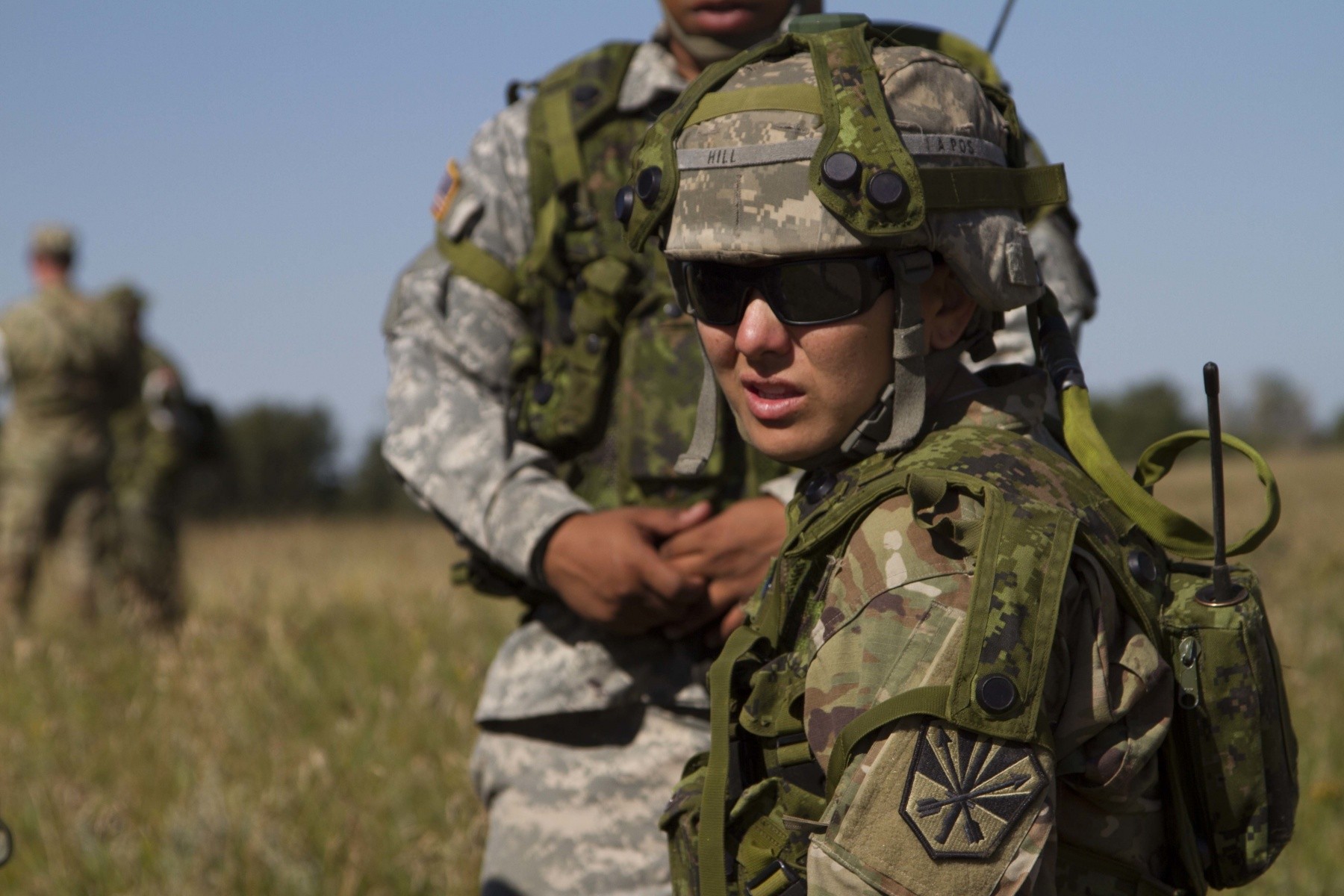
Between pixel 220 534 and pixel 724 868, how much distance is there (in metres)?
18.4

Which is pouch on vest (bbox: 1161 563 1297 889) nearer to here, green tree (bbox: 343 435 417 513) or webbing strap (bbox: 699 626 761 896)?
webbing strap (bbox: 699 626 761 896)

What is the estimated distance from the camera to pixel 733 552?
2512 millimetres

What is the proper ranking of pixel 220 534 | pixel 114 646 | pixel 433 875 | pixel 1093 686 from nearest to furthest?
pixel 1093 686 < pixel 433 875 < pixel 114 646 < pixel 220 534

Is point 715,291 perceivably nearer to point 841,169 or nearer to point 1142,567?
point 841,169

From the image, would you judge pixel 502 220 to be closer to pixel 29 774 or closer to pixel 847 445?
pixel 847 445

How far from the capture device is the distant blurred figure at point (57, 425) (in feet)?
31.9

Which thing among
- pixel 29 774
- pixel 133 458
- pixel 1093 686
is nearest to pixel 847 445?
pixel 1093 686

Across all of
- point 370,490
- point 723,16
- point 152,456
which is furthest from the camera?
point 370,490

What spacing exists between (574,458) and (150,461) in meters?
8.27

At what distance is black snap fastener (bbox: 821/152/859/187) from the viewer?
1.75m

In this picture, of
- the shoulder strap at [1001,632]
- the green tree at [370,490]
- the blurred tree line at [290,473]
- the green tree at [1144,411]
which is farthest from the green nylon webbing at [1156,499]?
the green tree at [370,490]

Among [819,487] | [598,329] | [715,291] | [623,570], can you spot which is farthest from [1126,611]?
[598,329]

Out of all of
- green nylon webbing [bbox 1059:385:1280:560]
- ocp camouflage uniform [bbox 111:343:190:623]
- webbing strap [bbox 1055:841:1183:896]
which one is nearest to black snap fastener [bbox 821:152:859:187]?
green nylon webbing [bbox 1059:385:1280:560]

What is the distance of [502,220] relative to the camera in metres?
2.83
